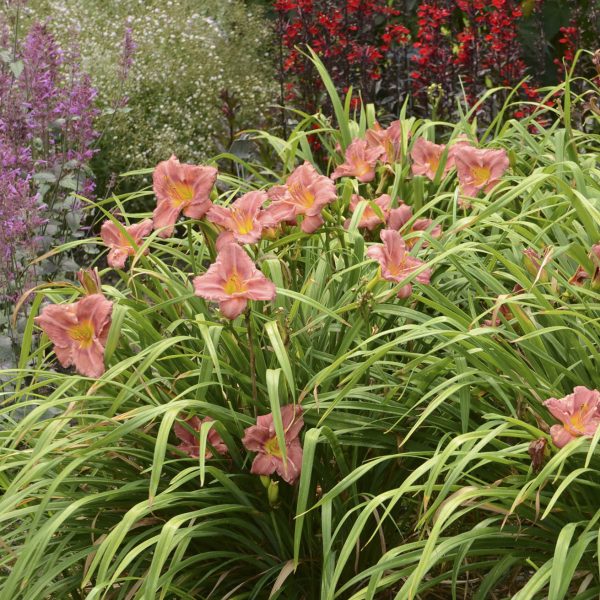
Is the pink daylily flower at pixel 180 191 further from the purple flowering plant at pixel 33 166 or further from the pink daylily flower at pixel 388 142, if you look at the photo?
the purple flowering plant at pixel 33 166

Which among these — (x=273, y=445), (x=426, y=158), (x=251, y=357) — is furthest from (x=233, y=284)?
(x=426, y=158)

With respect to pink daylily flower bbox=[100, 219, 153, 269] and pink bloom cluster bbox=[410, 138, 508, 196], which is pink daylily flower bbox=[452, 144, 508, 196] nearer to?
pink bloom cluster bbox=[410, 138, 508, 196]

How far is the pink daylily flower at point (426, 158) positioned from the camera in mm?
3014

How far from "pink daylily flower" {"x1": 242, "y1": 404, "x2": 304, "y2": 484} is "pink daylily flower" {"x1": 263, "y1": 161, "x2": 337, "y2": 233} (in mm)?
442

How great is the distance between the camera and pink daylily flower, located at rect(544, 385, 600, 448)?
1.91 metres

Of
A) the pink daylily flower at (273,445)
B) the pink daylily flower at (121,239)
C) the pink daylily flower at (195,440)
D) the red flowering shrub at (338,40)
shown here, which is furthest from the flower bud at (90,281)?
the red flowering shrub at (338,40)

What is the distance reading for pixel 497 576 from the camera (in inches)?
79.0

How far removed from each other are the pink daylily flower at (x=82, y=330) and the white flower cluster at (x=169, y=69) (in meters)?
3.72

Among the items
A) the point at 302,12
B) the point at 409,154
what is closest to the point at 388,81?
the point at 302,12

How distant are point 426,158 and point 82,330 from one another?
49.9 inches

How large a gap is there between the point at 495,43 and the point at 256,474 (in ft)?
10.9

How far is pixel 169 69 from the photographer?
6.91 meters

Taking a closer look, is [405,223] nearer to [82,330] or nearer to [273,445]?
[273,445]

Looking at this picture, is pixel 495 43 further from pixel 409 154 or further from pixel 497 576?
pixel 497 576
